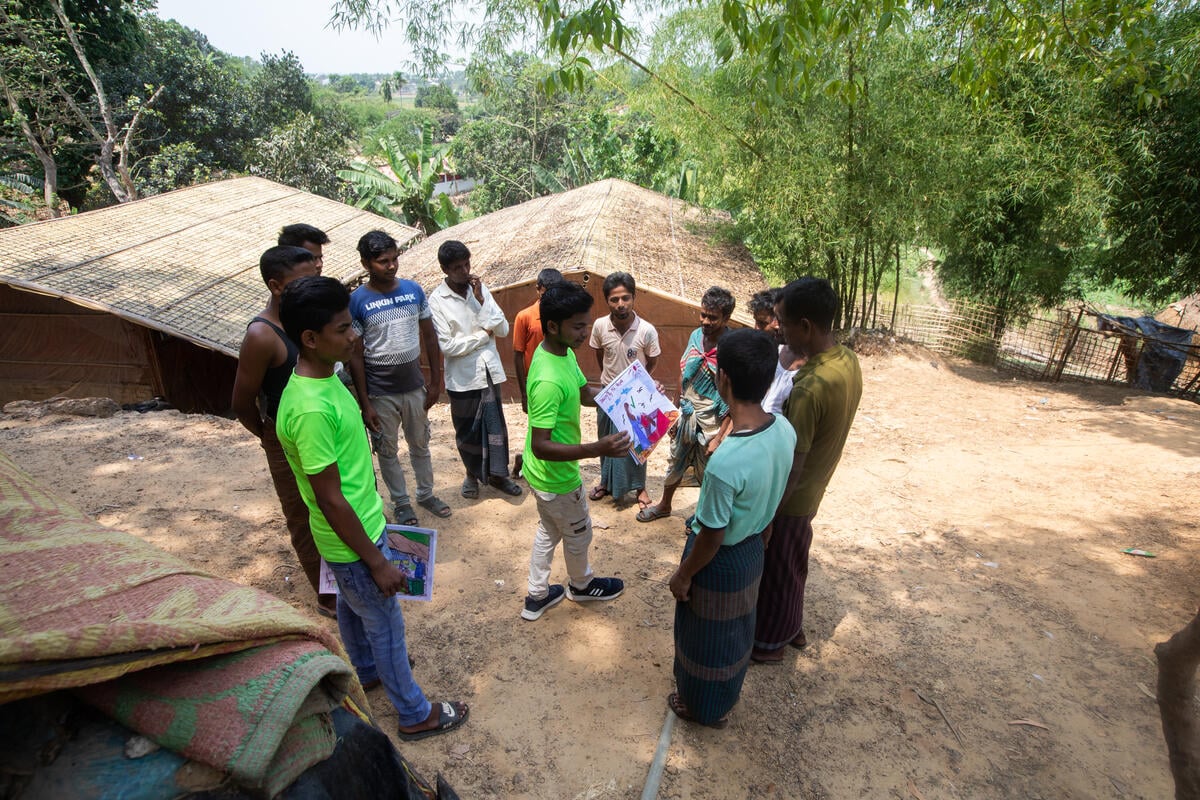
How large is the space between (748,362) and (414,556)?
143 centimetres

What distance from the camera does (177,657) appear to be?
39.0 inches

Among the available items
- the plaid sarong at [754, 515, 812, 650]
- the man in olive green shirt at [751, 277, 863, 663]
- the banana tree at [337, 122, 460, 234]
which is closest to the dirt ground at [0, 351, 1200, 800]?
the plaid sarong at [754, 515, 812, 650]

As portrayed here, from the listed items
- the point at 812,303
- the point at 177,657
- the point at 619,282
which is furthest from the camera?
the point at 619,282

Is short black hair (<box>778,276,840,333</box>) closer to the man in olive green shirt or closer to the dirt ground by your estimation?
the man in olive green shirt

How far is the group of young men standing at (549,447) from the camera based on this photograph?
2.03 metres

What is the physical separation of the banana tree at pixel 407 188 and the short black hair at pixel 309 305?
47.5 feet

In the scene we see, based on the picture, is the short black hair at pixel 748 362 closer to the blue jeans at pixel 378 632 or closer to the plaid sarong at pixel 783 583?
the plaid sarong at pixel 783 583

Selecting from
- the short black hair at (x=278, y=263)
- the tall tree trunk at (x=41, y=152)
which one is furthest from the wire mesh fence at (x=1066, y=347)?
the tall tree trunk at (x=41, y=152)

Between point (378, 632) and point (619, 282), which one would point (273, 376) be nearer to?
point (378, 632)

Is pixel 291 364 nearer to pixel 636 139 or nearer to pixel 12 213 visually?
pixel 12 213

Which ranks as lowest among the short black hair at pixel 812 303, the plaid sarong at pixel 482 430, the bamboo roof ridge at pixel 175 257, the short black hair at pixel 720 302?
the plaid sarong at pixel 482 430

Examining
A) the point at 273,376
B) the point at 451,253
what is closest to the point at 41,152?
the point at 451,253

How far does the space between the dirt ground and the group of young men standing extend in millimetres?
228

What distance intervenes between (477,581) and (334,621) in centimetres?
78
